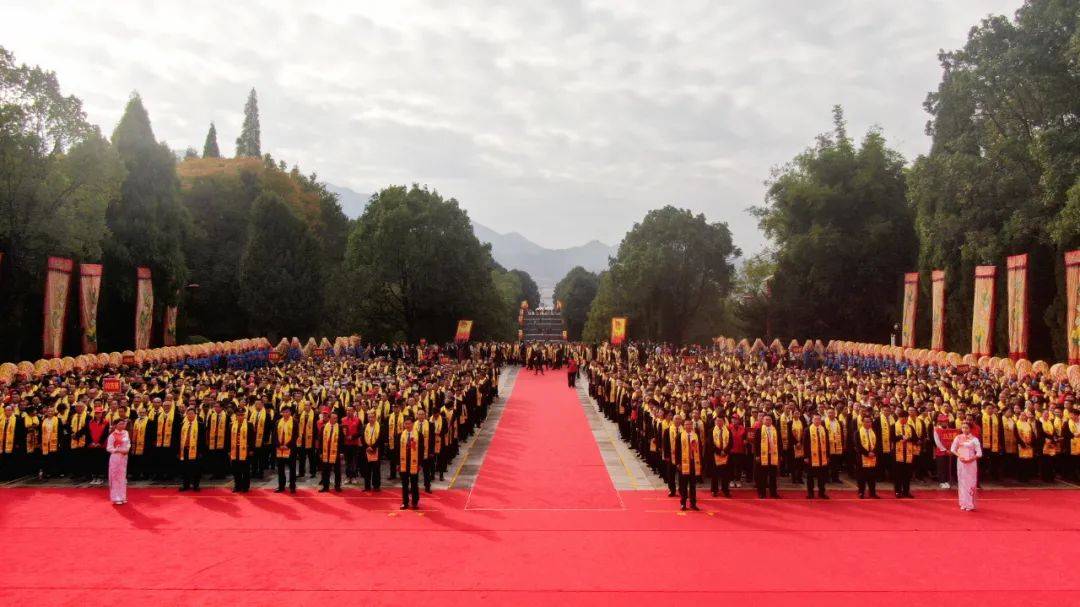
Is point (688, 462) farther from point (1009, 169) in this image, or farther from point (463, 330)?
point (463, 330)

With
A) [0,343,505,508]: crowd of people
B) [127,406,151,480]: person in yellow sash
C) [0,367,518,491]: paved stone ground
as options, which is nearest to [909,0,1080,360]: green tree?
[0,367,518,491]: paved stone ground

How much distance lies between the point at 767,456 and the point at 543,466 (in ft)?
15.6

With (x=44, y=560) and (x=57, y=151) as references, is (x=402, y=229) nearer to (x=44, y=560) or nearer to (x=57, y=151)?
(x=57, y=151)

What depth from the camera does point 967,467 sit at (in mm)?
11945

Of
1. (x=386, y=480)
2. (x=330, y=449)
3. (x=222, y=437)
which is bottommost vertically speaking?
(x=386, y=480)

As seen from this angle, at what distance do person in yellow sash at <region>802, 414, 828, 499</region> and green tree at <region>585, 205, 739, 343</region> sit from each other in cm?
3555

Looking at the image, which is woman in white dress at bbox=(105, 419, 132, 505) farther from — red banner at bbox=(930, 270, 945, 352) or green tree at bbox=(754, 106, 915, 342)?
green tree at bbox=(754, 106, 915, 342)

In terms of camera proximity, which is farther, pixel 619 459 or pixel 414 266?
pixel 414 266

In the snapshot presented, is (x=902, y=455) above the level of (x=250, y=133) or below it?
below

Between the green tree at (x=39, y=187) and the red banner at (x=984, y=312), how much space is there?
31237mm

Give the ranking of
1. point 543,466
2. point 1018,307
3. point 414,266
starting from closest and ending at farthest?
1. point 543,466
2. point 1018,307
3. point 414,266

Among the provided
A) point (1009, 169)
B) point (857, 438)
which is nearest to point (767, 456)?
point (857, 438)

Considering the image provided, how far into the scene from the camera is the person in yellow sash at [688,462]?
12.2 metres

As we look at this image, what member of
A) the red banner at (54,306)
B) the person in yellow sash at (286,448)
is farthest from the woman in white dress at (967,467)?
the red banner at (54,306)
